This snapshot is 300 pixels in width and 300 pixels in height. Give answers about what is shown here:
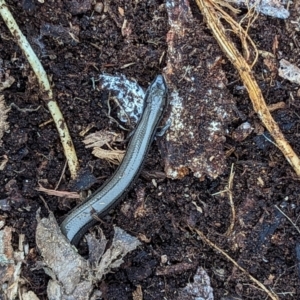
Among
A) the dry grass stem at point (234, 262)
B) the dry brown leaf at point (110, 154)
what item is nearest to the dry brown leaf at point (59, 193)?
the dry brown leaf at point (110, 154)

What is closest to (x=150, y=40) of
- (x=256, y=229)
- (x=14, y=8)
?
(x=14, y=8)

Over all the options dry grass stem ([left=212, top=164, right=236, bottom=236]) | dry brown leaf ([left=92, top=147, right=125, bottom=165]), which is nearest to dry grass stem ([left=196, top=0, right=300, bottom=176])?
dry grass stem ([left=212, top=164, right=236, bottom=236])

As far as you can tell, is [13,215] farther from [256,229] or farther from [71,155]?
[256,229]

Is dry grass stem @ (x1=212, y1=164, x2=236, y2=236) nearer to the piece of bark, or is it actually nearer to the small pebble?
the piece of bark

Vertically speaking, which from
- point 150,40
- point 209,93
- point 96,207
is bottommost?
point 96,207

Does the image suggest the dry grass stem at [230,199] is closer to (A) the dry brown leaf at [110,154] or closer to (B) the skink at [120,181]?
(B) the skink at [120,181]

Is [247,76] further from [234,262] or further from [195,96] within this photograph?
[234,262]
